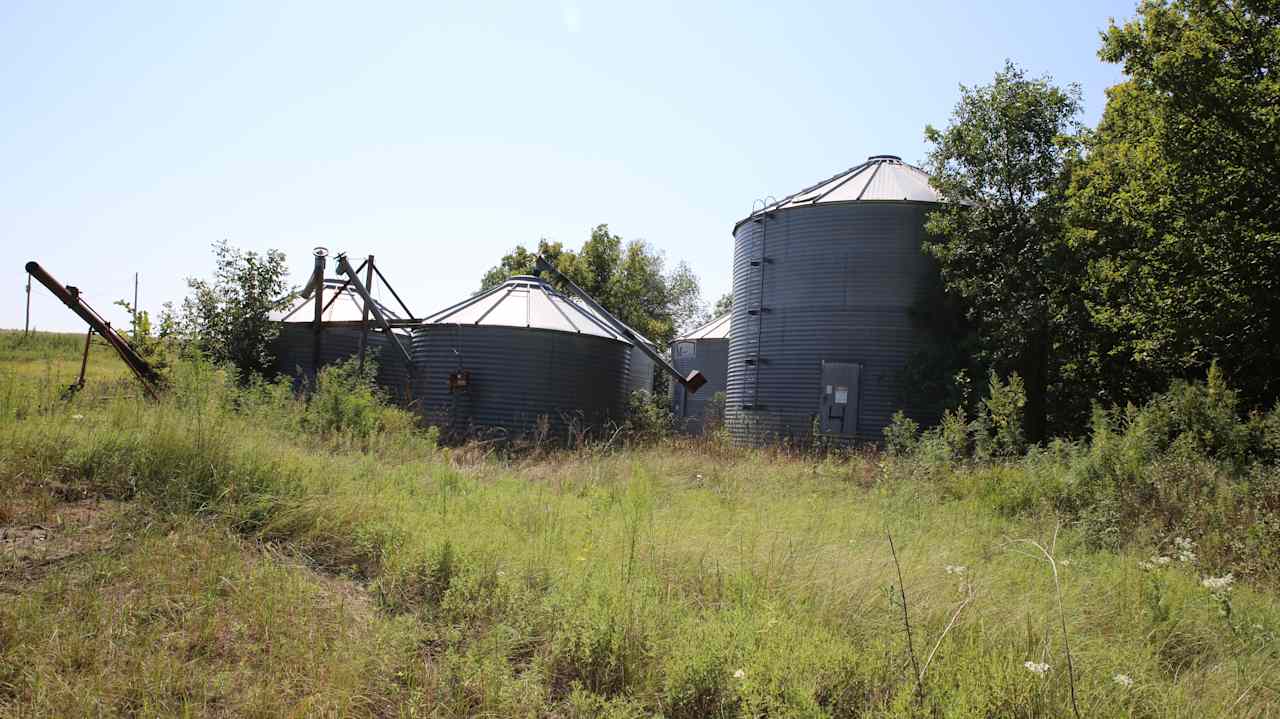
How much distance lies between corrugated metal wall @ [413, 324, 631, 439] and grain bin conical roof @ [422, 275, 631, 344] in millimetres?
268

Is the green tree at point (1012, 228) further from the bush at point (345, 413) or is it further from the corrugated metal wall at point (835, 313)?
the bush at point (345, 413)

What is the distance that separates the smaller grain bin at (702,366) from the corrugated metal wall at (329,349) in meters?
8.92

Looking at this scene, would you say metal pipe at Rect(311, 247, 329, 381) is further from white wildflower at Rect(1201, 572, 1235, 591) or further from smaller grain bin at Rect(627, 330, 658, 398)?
white wildflower at Rect(1201, 572, 1235, 591)

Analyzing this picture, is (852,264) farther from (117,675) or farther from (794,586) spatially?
(117,675)

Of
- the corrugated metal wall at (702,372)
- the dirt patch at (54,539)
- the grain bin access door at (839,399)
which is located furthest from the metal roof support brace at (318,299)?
the dirt patch at (54,539)

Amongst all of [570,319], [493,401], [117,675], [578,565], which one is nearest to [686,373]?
[570,319]

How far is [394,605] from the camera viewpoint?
16.1ft

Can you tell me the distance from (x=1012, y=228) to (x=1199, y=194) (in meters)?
4.32

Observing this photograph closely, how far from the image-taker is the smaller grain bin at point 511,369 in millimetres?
21281

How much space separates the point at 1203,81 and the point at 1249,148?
1.46m

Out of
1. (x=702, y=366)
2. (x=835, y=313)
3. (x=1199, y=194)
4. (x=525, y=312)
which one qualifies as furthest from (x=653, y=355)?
(x=1199, y=194)

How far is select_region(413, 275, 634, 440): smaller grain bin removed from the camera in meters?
21.3

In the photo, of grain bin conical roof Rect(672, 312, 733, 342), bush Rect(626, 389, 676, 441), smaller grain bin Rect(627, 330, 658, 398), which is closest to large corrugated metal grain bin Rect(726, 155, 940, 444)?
bush Rect(626, 389, 676, 441)

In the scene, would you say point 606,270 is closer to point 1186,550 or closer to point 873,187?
point 873,187
